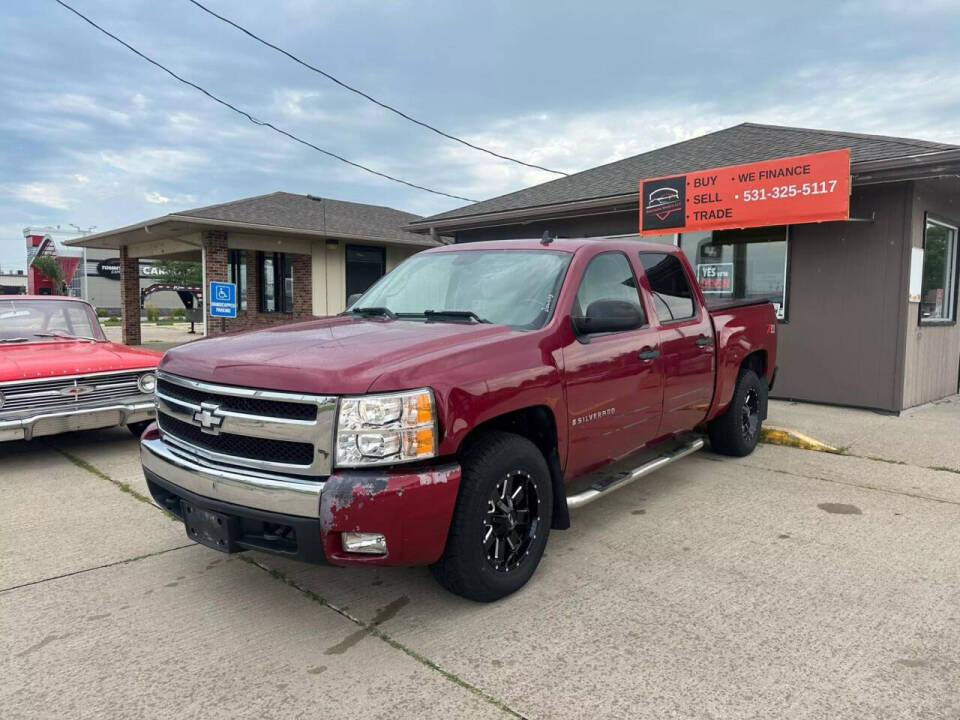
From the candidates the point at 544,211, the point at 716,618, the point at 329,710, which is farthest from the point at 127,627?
the point at 544,211

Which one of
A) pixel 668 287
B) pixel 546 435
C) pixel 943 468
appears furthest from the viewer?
pixel 943 468

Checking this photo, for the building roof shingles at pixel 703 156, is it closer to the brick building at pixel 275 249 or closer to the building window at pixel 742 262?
the building window at pixel 742 262

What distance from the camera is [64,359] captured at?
628 cm

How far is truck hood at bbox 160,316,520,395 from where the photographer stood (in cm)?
286

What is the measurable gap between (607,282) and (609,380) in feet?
2.45

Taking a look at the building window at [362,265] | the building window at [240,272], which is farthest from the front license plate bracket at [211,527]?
the building window at [240,272]

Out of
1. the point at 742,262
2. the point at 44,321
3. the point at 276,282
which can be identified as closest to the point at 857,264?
the point at 742,262

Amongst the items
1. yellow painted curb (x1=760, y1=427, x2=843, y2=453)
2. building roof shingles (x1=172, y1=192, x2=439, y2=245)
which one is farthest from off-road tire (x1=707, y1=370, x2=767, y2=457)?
building roof shingles (x1=172, y1=192, x2=439, y2=245)

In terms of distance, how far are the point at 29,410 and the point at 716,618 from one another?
226 inches

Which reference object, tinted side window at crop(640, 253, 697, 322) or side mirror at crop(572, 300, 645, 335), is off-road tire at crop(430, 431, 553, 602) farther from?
tinted side window at crop(640, 253, 697, 322)

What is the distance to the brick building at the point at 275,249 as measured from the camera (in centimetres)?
1691

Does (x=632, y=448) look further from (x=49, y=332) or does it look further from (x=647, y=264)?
(x=49, y=332)

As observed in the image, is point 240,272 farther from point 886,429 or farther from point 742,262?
point 886,429

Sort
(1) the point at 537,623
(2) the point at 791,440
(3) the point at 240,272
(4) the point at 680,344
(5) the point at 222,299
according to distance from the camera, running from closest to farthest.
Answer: (1) the point at 537,623, (4) the point at 680,344, (2) the point at 791,440, (5) the point at 222,299, (3) the point at 240,272
